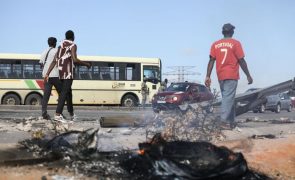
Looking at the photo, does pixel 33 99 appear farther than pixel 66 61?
Yes

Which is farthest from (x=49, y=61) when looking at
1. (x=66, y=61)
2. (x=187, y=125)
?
(x=187, y=125)

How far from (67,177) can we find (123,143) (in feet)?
5.64

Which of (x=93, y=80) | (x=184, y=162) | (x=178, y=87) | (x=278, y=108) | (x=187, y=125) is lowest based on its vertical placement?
(x=278, y=108)

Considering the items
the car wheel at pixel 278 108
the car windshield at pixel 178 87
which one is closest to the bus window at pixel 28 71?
the car windshield at pixel 178 87

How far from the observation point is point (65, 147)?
5367 millimetres

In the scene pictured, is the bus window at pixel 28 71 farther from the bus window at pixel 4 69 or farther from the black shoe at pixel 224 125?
the black shoe at pixel 224 125

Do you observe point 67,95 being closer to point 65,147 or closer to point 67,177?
point 65,147

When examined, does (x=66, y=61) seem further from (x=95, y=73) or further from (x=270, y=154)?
(x=95, y=73)

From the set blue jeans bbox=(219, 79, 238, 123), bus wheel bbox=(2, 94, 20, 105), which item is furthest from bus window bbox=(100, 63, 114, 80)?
blue jeans bbox=(219, 79, 238, 123)

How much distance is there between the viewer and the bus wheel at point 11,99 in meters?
27.0

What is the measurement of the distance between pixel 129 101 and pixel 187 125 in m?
21.6

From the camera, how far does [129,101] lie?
2864 centimetres

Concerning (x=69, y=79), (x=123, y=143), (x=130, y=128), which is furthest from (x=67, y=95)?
(x=123, y=143)

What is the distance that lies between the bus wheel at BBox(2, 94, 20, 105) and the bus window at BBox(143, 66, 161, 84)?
767 centimetres
